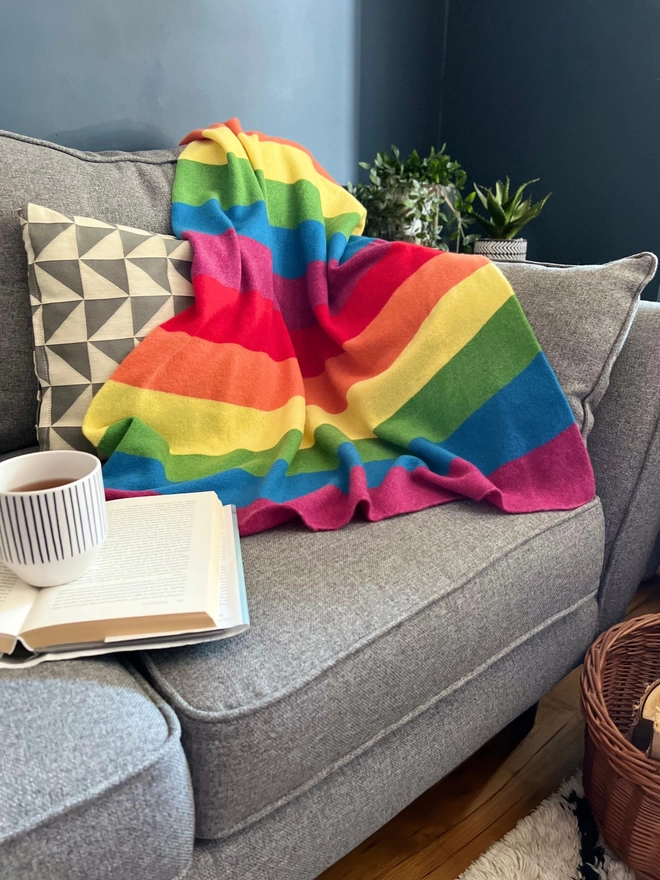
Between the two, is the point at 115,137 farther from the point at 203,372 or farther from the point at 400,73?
the point at 400,73

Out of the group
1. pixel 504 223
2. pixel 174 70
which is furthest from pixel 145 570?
pixel 504 223

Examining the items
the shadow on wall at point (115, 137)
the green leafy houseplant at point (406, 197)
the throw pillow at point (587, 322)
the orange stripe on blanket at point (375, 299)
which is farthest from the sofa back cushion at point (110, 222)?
the green leafy houseplant at point (406, 197)

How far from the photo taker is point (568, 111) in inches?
73.3

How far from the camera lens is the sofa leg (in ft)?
3.51

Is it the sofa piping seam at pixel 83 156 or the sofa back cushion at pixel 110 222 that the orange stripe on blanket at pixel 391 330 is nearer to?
the sofa back cushion at pixel 110 222

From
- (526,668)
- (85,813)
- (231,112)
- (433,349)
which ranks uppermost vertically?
(231,112)

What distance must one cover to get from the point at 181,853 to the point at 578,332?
823mm

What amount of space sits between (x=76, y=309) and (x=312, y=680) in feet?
2.13

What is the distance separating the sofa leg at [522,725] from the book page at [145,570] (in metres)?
0.64

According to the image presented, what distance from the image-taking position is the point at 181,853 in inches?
23.0

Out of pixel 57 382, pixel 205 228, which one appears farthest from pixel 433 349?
pixel 57 382

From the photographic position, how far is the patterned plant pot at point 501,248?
1.62m

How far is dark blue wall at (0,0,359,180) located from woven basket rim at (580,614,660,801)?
50.8 inches

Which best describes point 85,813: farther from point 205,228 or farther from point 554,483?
point 205,228
